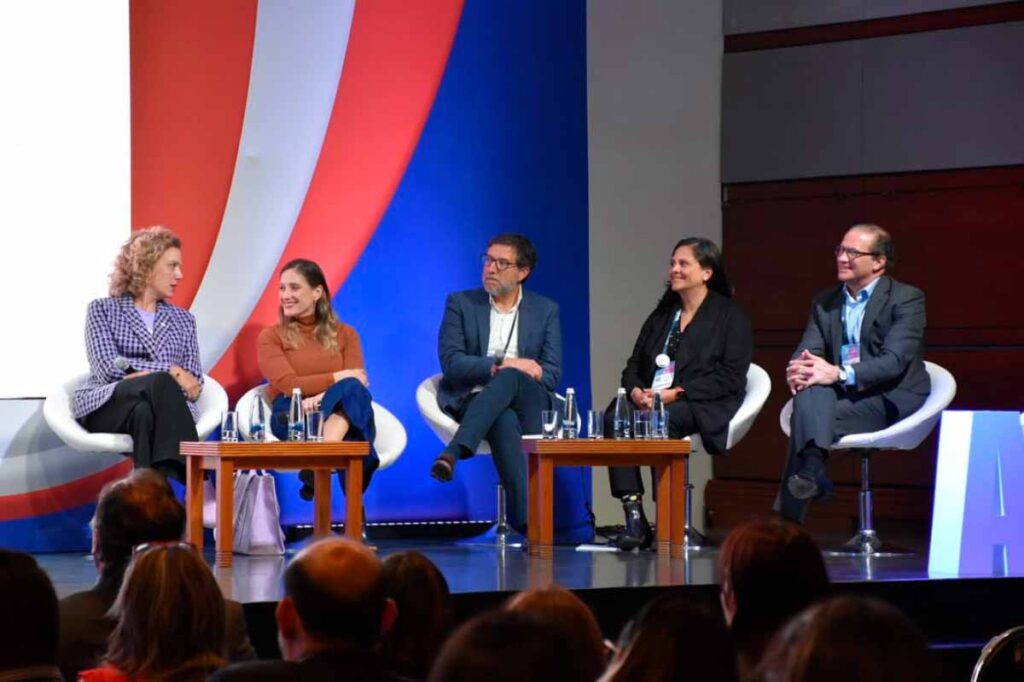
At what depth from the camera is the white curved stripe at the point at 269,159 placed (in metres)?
6.30

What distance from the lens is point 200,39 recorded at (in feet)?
20.4

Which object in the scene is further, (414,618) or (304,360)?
(304,360)

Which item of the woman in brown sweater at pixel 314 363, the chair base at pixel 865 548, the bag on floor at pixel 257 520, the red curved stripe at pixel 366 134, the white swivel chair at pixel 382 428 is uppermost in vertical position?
the red curved stripe at pixel 366 134

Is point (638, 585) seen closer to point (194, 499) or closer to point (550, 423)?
point (550, 423)

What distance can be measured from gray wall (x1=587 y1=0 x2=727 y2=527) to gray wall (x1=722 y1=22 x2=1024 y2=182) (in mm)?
244

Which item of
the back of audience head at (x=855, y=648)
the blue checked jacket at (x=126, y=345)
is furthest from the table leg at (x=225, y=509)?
the back of audience head at (x=855, y=648)

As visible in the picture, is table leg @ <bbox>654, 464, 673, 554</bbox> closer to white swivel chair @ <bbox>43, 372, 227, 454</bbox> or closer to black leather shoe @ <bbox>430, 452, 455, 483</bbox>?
black leather shoe @ <bbox>430, 452, 455, 483</bbox>

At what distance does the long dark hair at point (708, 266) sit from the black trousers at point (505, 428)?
0.72 meters

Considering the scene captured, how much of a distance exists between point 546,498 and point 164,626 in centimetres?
368

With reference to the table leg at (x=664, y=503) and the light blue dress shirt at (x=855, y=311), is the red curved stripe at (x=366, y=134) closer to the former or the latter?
the table leg at (x=664, y=503)

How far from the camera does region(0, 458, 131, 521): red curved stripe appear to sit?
5.88 metres

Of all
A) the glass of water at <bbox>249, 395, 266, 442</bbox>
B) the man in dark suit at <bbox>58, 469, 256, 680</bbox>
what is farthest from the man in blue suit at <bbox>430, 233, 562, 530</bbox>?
the man in dark suit at <bbox>58, 469, 256, 680</bbox>

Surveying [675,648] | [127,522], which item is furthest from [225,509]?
[675,648]

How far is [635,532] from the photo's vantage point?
5.92 meters
